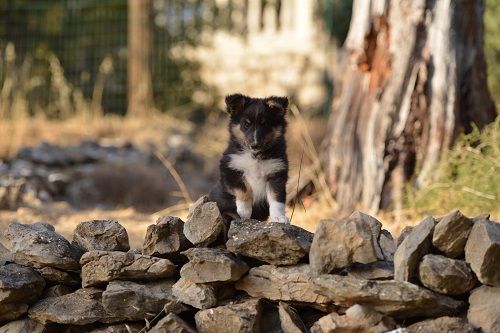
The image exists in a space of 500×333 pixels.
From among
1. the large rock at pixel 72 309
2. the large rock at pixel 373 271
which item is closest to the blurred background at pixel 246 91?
the large rock at pixel 72 309

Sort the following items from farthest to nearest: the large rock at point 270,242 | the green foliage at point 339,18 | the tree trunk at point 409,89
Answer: the green foliage at point 339,18 < the tree trunk at point 409,89 < the large rock at point 270,242

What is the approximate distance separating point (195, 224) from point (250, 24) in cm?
1030

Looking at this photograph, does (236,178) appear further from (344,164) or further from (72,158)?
(72,158)

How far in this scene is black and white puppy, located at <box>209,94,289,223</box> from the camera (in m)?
4.91

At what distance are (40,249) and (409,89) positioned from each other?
12.5 feet

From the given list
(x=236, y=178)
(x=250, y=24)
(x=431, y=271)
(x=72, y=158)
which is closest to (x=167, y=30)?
(x=250, y=24)

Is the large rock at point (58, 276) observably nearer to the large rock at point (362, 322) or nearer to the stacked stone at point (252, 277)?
the stacked stone at point (252, 277)

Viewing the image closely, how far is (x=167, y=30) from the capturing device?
14492 millimetres

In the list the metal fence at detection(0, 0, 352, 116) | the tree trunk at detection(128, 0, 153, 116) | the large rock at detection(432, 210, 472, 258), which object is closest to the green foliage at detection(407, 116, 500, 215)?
the large rock at detection(432, 210, 472, 258)

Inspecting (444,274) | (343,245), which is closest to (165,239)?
(343,245)

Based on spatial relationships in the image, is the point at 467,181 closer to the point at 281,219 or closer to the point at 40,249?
the point at 281,219

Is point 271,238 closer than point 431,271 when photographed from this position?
No

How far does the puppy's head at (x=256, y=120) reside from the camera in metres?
4.88

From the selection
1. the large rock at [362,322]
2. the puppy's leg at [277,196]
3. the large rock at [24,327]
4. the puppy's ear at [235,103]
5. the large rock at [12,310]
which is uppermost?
the puppy's ear at [235,103]
